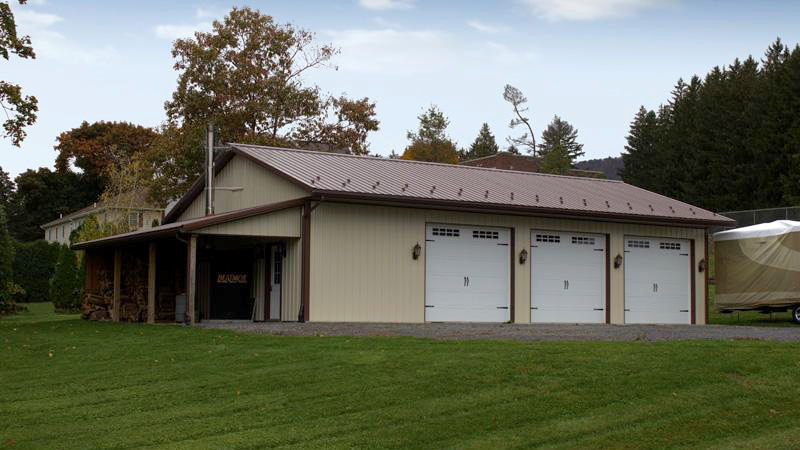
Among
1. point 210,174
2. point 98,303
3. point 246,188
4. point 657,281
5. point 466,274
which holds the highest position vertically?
point 210,174

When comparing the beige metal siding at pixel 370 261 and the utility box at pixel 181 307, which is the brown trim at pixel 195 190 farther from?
the beige metal siding at pixel 370 261

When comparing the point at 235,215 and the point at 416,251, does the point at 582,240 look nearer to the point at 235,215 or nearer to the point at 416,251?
the point at 416,251

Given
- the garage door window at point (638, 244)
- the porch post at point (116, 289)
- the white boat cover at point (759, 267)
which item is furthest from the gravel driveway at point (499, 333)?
→ the porch post at point (116, 289)

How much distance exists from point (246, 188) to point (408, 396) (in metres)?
13.8

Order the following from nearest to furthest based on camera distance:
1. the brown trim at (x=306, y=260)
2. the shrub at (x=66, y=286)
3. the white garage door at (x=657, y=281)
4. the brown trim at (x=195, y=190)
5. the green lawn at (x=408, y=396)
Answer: the green lawn at (x=408, y=396)
the brown trim at (x=306, y=260)
the white garage door at (x=657, y=281)
the brown trim at (x=195, y=190)
the shrub at (x=66, y=286)

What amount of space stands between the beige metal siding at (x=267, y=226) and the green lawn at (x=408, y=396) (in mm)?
5374

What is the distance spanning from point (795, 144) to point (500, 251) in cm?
3273

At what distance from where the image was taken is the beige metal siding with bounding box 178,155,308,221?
72.0 feet

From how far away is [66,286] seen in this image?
34469mm

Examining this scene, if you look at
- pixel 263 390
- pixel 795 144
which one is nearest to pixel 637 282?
pixel 263 390

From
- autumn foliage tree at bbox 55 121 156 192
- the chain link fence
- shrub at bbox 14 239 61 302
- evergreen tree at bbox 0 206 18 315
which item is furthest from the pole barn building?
autumn foliage tree at bbox 55 121 156 192

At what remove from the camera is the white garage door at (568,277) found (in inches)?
911

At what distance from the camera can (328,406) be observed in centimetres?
1066

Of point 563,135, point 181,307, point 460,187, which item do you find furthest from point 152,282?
point 563,135
